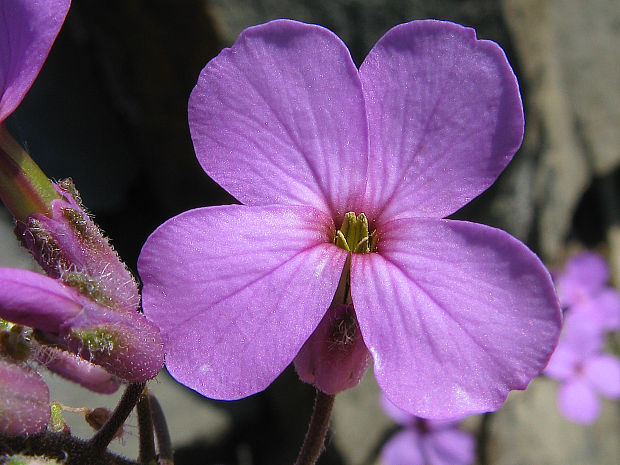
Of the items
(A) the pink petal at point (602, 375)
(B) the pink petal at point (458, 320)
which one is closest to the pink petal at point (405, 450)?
(A) the pink petal at point (602, 375)

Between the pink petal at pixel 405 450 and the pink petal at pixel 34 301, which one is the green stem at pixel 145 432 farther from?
the pink petal at pixel 405 450

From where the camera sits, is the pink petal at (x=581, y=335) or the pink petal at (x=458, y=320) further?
the pink petal at (x=581, y=335)

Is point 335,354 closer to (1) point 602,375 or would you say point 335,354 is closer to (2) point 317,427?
(2) point 317,427

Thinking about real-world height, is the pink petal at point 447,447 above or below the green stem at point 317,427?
below

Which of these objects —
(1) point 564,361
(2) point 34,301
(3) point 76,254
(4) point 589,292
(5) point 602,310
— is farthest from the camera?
(4) point 589,292

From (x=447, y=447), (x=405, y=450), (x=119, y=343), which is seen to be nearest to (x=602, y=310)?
(x=447, y=447)

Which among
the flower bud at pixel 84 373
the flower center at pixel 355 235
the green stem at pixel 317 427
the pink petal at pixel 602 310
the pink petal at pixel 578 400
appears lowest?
the pink petal at pixel 578 400

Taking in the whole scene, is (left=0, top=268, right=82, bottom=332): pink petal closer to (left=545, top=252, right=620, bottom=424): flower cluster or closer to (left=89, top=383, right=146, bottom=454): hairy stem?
(left=89, top=383, right=146, bottom=454): hairy stem

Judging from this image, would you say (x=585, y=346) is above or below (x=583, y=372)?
above
